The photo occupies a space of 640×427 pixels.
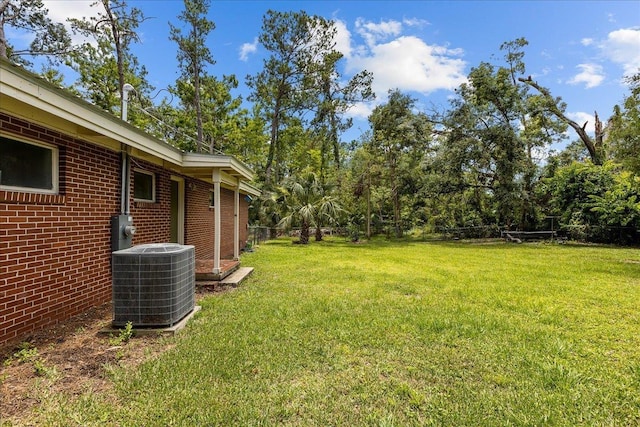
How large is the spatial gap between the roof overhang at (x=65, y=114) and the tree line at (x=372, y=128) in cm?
787

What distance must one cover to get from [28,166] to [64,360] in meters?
2.08

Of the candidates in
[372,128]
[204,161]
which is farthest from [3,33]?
[372,128]

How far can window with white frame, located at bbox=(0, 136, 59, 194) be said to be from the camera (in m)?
3.26

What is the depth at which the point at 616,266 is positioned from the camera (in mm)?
9539

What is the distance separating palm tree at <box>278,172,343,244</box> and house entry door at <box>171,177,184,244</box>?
8.19 meters

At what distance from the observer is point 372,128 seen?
20.8 m

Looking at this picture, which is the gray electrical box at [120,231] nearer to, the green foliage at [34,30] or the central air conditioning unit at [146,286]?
the central air conditioning unit at [146,286]

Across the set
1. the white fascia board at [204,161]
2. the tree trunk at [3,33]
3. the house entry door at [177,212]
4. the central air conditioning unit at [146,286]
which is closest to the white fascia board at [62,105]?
the white fascia board at [204,161]

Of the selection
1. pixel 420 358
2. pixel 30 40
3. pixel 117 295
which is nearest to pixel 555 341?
pixel 420 358

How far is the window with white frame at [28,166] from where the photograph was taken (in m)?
3.26

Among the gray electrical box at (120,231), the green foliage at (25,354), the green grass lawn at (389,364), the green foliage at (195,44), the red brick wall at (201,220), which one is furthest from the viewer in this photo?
the green foliage at (195,44)

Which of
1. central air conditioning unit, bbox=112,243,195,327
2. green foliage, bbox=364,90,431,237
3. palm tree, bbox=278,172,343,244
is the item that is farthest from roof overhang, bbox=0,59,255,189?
green foliage, bbox=364,90,431,237

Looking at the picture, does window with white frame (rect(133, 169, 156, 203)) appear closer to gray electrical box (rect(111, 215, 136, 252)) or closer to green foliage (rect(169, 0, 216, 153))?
gray electrical box (rect(111, 215, 136, 252))

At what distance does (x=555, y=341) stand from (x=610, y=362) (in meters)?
Answer: 0.51
